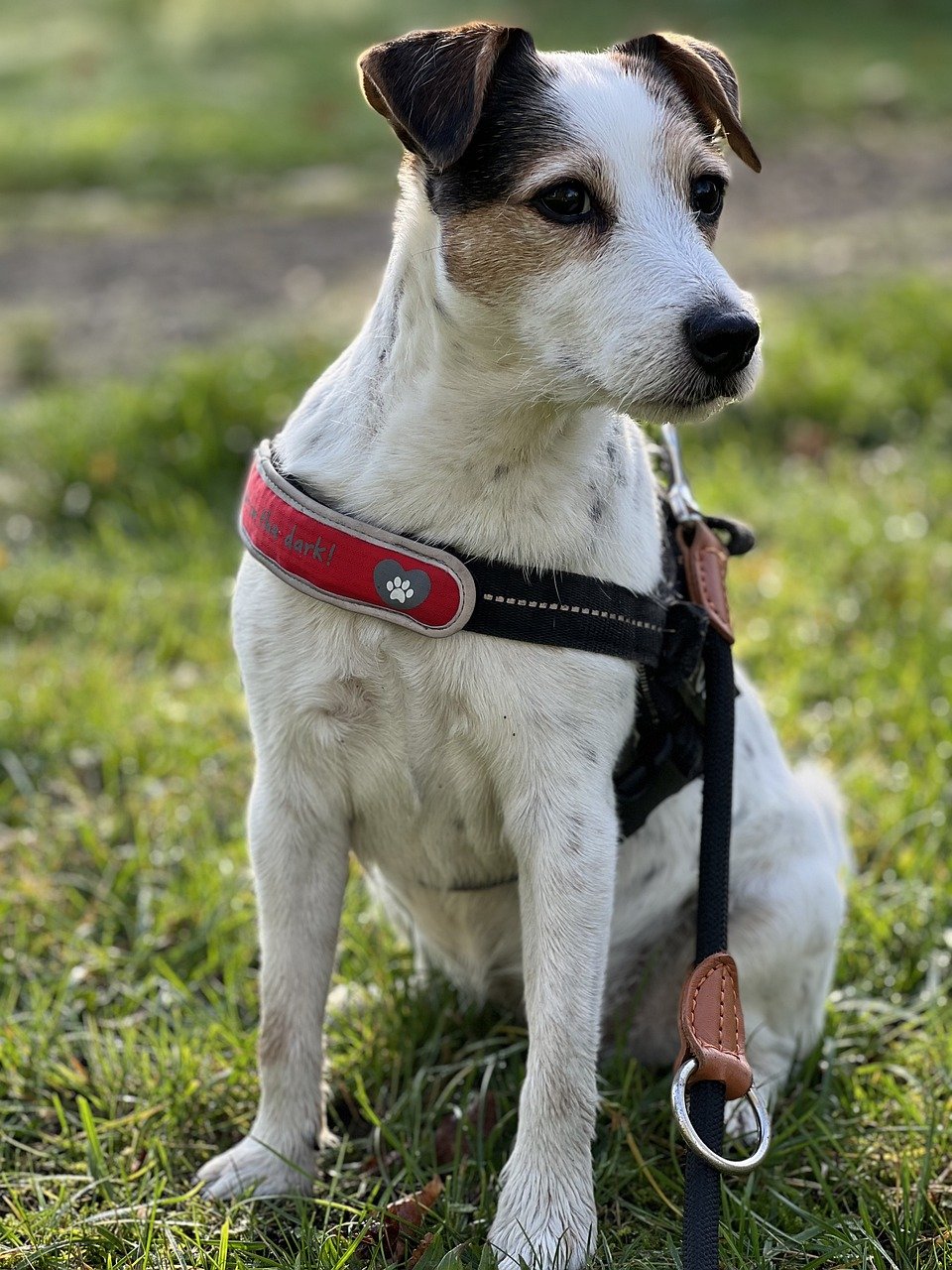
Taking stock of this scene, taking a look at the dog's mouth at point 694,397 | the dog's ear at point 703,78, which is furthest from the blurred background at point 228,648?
the dog's ear at point 703,78

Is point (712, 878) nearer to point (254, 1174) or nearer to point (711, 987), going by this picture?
point (711, 987)

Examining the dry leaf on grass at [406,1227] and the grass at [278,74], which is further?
the grass at [278,74]

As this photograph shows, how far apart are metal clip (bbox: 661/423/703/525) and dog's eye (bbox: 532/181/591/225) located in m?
0.61

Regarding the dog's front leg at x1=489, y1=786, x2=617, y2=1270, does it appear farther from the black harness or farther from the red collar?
the red collar

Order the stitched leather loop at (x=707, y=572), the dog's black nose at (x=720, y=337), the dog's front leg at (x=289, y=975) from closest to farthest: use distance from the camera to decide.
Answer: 1. the dog's black nose at (x=720, y=337)
2. the dog's front leg at (x=289, y=975)
3. the stitched leather loop at (x=707, y=572)

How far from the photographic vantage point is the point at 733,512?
16.5 feet

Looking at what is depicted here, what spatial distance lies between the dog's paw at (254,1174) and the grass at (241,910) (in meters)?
0.05

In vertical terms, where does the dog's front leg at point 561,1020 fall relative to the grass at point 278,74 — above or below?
above

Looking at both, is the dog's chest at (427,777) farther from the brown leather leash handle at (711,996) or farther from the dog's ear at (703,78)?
the dog's ear at (703,78)

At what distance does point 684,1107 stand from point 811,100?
1159 cm

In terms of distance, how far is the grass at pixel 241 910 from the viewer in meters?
2.35

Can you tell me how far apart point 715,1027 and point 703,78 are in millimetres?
1593

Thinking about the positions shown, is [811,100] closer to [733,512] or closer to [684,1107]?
[733,512]

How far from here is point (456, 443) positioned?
7.26 ft
